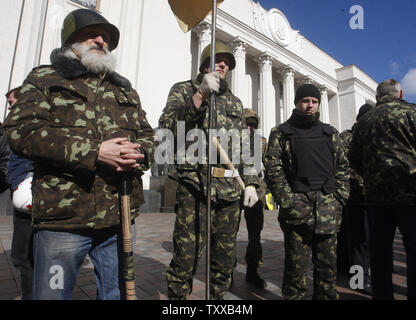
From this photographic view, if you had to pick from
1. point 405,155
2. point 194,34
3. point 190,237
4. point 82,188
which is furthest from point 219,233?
point 194,34

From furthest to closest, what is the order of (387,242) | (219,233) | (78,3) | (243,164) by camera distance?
(78,3) < (243,164) < (387,242) < (219,233)

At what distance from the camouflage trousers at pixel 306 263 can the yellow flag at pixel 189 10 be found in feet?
6.14

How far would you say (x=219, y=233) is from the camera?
6.51 ft

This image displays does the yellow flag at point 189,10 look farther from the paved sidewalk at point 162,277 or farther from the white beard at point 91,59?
the paved sidewalk at point 162,277

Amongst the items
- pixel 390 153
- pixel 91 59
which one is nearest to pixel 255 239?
pixel 390 153

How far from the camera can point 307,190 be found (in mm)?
2092

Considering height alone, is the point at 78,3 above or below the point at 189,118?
above

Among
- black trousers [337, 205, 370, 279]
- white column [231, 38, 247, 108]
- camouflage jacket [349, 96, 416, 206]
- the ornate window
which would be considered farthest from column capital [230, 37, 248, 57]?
camouflage jacket [349, 96, 416, 206]

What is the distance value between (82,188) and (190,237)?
2.97 ft

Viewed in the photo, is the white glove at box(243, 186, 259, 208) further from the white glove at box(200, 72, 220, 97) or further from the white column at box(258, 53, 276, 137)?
the white column at box(258, 53, 276, 137)

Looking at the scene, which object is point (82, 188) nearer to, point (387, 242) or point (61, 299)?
point (61, 299)

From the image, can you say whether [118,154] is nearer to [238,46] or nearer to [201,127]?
[201,127]

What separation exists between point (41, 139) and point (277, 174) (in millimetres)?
1698

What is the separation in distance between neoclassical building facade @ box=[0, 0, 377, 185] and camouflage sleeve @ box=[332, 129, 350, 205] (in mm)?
8984
